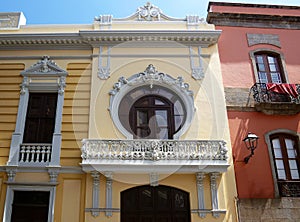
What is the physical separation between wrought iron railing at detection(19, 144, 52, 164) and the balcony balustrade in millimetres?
7368

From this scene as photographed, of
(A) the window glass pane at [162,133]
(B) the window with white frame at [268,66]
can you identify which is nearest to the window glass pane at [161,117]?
(A) the window glass pane at [162,133]

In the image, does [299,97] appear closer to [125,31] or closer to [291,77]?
[291,77]

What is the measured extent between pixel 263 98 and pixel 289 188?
124 inches

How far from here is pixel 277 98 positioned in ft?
35.2

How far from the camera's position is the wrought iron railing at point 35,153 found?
9.75 meters

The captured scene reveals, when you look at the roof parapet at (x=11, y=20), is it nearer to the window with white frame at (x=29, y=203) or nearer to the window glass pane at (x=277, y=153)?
the window with white frame at (x=29, y=203)

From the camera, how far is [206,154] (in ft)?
30.5

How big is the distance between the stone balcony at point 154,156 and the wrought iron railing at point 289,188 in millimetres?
2066

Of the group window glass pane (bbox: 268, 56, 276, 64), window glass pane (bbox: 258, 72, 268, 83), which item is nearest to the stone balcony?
window glass pane (bbox: 258, 72, 268, 83)

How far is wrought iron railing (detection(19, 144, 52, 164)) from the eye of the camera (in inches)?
384

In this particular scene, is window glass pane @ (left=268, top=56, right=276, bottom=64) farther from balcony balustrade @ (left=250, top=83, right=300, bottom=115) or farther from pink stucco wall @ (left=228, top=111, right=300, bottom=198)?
pink stucco wall @ (left=228, top=111, right=300, bottom=198)

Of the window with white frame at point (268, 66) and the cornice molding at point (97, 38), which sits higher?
the cornice molding at point (97, 38)

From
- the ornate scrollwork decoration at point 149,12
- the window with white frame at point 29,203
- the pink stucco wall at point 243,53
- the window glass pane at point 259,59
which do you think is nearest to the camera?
the window with white frame at point 29,203

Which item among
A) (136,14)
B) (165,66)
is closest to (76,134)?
(165,66)
